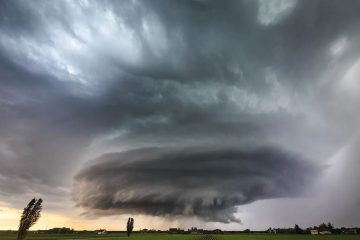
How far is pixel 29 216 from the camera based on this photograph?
233ft

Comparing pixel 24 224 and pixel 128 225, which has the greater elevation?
pixel 128 225

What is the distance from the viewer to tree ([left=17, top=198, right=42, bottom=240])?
69.1m

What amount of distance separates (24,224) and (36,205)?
4691mm

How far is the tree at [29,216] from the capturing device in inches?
2719

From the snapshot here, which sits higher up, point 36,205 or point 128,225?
point 128,225

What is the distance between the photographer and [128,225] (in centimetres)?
19050

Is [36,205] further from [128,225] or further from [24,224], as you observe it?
[128,225]

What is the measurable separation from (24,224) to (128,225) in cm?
12717

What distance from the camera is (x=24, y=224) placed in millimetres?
69750

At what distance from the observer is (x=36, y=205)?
7288 centimetres

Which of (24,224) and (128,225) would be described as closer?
(24,224)

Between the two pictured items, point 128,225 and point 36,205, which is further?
point 128,225

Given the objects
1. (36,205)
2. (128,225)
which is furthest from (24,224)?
(128,225)
